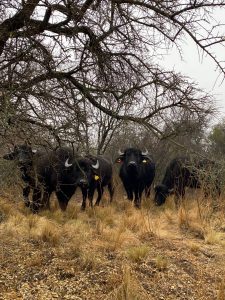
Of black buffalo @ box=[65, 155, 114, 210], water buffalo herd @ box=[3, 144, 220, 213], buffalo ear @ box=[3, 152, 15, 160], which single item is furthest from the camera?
black buffalo @ box=[65, 155, 114, 210]

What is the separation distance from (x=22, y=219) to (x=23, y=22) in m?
4.55

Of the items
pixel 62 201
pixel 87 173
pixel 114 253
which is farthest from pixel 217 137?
pixel 114 253

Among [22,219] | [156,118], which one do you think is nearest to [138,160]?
[22,219]

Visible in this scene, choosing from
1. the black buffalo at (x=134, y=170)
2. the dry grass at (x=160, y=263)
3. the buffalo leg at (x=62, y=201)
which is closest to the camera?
the dry grass at (x=160, y=263)

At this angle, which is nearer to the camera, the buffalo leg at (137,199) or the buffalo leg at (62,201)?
the buffalo leg at (62,201)

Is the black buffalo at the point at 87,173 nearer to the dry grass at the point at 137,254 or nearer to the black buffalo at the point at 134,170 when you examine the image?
the black buffalo at the point at 134,170

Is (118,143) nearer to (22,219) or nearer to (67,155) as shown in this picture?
(67,155)

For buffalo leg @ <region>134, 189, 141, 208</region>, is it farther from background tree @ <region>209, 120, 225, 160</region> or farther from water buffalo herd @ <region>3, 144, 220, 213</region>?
background tree @ <region>209, 120, 225, 160</region>

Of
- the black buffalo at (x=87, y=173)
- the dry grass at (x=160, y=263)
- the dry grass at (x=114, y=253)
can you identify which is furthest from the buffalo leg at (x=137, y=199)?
the dry grass at (x=160, y=263)

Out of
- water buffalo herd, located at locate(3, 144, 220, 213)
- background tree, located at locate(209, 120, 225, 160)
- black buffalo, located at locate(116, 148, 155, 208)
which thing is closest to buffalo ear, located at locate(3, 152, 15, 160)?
water buffalo herd, located at locate(3, 144, 220, 213)

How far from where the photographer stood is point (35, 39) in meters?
6.36

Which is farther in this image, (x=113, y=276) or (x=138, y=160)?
(x=138, y=160)

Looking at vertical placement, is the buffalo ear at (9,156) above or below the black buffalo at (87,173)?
above

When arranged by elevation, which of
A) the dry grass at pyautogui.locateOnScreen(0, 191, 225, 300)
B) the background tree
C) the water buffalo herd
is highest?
the background tree
